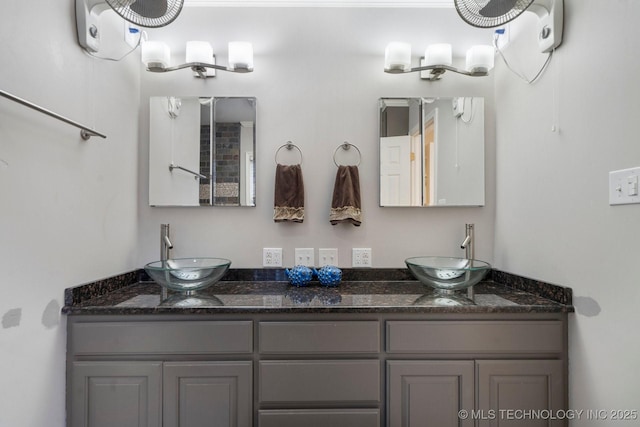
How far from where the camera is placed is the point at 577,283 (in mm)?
1209

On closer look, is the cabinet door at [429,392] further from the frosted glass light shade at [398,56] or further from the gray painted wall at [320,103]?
the frosted glass light shade at [398,56]

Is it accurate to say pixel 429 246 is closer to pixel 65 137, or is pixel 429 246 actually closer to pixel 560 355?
pixel 560 355

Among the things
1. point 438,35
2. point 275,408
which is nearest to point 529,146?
point 438,35

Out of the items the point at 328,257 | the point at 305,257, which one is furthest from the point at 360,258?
the point at 305,257

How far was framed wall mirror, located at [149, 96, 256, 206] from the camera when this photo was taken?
1.79 metres

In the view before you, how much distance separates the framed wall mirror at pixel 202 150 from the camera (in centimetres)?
179

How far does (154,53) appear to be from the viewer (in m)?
1.68

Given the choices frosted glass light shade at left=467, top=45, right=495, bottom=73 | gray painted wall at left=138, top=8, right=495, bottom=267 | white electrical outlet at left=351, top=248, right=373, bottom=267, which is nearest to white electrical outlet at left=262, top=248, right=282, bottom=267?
gray painted wall at left=138, top=8, right=495, bottom=267

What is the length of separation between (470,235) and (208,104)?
5.31 feet

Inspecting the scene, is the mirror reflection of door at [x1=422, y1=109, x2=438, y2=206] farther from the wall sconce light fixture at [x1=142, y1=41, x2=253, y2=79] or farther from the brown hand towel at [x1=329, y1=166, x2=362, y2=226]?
the wall sconce light fixture at [x1=142, y1=41, x2=253, y2=79]

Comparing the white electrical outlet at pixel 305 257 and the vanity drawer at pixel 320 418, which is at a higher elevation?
the white electrical outlet at pixel 305 257

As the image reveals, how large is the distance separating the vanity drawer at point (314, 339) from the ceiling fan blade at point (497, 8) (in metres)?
Result: 1.44

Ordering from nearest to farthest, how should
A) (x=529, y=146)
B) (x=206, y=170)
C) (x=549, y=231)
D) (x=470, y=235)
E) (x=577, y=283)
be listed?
(x=577, y=283) → (x=549, y=231) → (x=529, y=146) → (x=470, y=235) → (x=206, y=170)

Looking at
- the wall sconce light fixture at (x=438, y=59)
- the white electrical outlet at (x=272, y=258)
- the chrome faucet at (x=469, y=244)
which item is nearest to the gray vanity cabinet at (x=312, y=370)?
the chrome faucet at (x=469, y=244)
